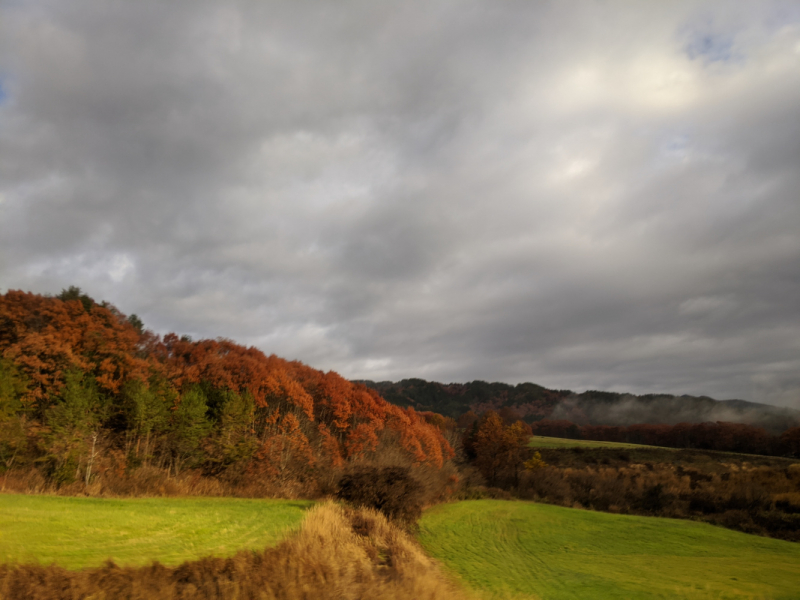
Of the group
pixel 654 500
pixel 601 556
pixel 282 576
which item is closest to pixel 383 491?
pixel 601 556

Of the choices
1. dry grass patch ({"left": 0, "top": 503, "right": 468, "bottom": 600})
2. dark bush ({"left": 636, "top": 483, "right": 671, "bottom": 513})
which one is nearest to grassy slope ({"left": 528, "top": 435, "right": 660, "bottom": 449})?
dark bush ({"left": 636, "top": 483, "right": 671, "bottom": 513})

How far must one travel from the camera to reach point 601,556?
17.5 metres

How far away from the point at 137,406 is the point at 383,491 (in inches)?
582

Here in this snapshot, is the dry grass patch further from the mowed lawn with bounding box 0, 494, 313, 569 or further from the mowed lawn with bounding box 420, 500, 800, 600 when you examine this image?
the mowed lawn with bounding box 420, 500, 800, 600

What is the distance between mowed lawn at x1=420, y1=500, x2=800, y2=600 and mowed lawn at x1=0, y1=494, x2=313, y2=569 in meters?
7.25

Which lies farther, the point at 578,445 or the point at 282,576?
the point at 578,445

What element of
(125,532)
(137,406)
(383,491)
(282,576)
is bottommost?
(383,491)

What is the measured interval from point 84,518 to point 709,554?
870 inches

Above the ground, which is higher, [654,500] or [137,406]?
[137,406]

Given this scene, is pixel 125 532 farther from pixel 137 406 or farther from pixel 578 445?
pixel 578 445

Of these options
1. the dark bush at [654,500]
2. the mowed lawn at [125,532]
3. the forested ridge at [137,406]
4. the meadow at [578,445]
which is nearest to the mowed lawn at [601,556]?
the forested ridge at [137,406]

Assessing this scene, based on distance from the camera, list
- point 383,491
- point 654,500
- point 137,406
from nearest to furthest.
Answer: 1. point 383,491
2. point 137,406
3. point 654,500

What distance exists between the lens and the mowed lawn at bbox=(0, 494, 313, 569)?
24.0ft

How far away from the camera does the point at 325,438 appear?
114 ft
